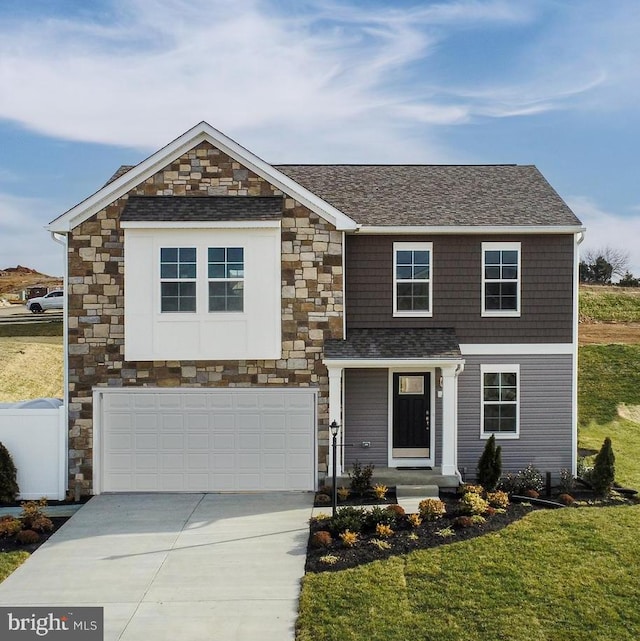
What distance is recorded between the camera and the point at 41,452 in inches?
521

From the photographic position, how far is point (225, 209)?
13.0 m

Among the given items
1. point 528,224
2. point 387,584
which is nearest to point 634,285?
point 528,224

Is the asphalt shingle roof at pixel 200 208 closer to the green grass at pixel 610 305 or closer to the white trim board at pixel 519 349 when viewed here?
the white trim board at pixel 519 349

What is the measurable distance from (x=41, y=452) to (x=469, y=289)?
9767 millimetres

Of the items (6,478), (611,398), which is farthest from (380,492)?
(611,398)

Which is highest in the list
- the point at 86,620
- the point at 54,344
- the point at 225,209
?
the point at 225,209

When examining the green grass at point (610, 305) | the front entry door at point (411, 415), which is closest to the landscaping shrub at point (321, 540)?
the front entry door at point (411, 415)

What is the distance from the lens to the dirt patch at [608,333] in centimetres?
2938

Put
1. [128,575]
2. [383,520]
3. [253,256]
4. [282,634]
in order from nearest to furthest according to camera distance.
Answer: [282,634] → [128,575] → [383,520] → [253,256]

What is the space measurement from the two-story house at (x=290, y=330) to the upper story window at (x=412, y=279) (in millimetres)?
32

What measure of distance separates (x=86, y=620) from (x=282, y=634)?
251 cm

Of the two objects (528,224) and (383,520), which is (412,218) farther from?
(383,520)

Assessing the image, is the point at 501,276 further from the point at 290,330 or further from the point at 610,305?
the point at 610,305

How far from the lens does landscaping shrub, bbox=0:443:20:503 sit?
12680mm
